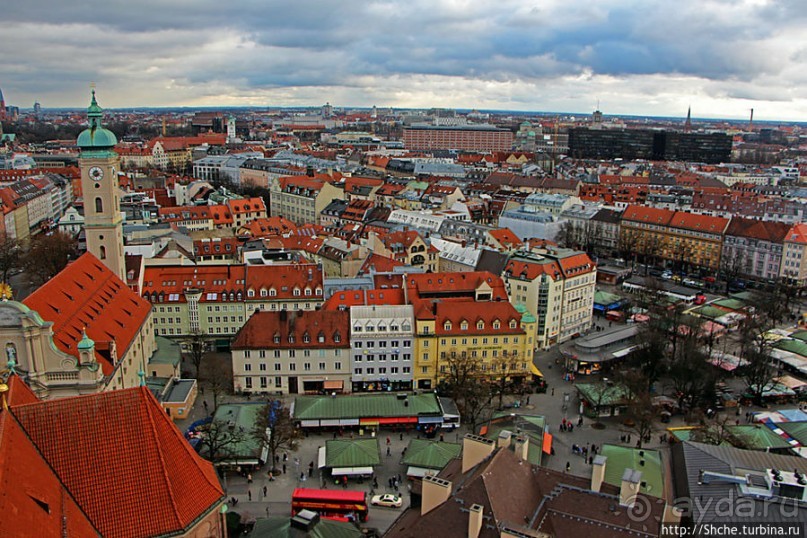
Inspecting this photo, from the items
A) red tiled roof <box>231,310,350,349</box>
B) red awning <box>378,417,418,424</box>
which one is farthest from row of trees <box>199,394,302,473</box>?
red tiled roof <box>231,310,350,349</box>

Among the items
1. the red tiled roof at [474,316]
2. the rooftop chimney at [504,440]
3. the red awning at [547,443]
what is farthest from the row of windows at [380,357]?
the rooftop chimney at [504,440]

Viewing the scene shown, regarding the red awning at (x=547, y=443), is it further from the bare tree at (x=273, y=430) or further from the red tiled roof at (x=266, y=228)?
the red tiled roof at (x=266, y=228)

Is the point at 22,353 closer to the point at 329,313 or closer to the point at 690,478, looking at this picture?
the point at 329,313

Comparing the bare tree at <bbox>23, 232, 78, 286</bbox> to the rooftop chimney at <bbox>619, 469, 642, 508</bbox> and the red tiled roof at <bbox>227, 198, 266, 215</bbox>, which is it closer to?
the red tiled roof at <bbox>227, 198, 266, 215</bbox>

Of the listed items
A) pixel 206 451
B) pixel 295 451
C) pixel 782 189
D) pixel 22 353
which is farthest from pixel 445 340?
pixel 782 189

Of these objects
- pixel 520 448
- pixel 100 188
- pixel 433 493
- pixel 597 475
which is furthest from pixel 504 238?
pixel 433 493

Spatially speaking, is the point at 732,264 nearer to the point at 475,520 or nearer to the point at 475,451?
the point at 475,451
